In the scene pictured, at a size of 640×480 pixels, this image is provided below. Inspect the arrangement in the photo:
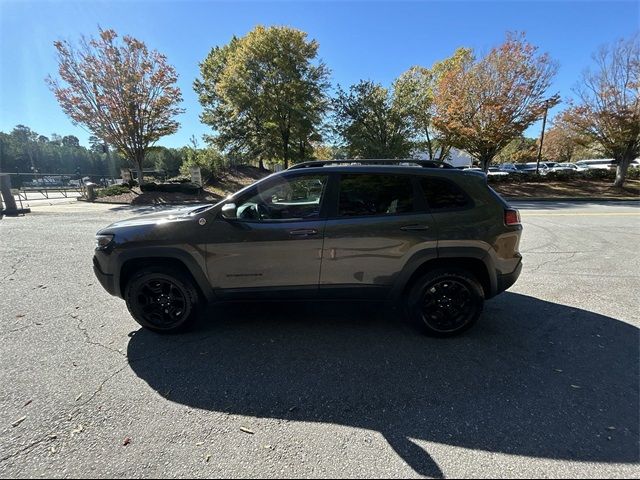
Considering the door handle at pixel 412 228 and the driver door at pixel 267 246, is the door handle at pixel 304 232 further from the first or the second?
the door handle at pixel 412 228

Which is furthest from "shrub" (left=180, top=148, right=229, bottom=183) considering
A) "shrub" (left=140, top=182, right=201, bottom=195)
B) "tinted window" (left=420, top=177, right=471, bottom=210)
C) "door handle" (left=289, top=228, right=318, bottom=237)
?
"tinted window" (left=420, top=177, right=471, bottom=210)

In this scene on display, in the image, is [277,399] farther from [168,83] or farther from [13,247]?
[168,83]

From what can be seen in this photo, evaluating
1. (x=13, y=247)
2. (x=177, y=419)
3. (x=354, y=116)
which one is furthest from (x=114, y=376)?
(x=354, y=116)

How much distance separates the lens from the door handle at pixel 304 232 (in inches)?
124

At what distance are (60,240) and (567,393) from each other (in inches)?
407

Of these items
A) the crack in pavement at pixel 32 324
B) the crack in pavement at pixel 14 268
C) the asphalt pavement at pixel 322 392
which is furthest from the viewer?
the crack in pavement at pixel 14 268

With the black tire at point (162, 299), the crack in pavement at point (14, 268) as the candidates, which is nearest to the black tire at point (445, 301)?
the black tire at point (162, 299)

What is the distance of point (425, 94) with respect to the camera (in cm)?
2575

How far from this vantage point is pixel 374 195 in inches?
128

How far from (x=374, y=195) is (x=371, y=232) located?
0.40 m

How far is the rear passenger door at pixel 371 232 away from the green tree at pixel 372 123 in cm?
2427

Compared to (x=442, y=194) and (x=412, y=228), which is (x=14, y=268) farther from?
(x=442, y=194)

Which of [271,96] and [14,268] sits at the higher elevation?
[271,96]

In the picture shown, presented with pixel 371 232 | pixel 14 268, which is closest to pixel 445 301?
pixel 371 232
